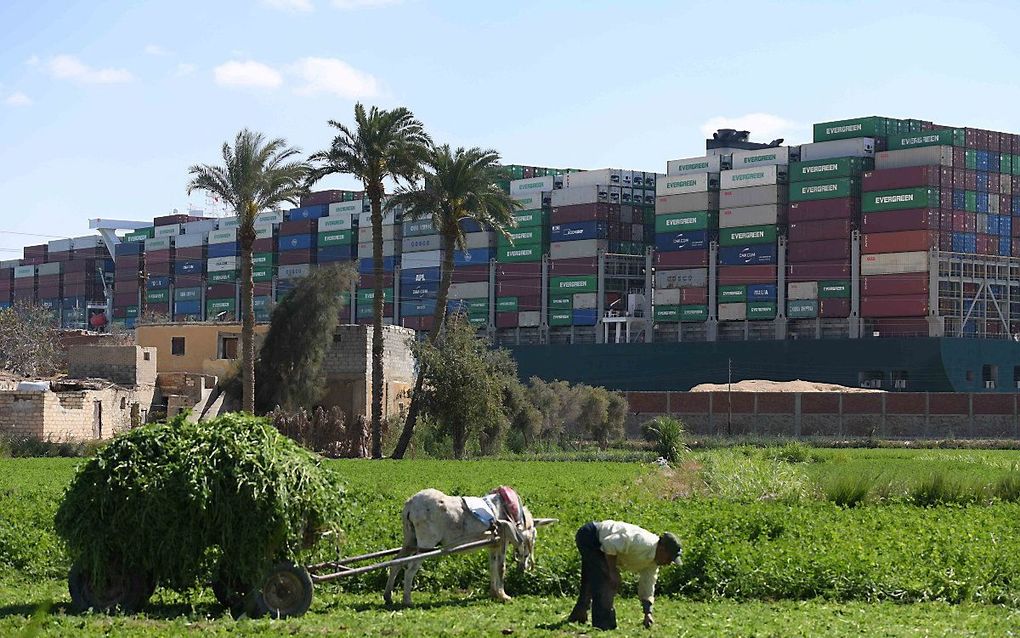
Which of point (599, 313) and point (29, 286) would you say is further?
point (29, 286)

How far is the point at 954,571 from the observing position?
1480cm

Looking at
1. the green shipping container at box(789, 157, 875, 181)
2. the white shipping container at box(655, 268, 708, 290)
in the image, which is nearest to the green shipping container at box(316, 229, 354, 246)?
the white shipping container at box(655, 268, 708, 290)

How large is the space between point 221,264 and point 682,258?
48.2 m

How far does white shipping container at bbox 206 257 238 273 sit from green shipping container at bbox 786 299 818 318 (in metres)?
55.1

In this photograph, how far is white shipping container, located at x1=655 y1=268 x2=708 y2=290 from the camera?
9831 cm

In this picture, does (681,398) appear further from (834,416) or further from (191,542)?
(191,542)

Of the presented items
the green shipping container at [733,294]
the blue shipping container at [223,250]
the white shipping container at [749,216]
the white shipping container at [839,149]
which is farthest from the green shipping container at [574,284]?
the blue shipping container at [223,250]

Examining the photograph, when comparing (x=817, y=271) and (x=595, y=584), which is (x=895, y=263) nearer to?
(x=817, y=271)

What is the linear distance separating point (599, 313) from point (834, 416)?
33.2 metres

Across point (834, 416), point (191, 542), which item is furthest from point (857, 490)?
point (834, 416)

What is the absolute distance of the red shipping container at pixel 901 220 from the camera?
86.0 metres

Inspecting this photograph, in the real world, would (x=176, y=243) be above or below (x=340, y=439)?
above

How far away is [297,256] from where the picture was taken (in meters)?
119

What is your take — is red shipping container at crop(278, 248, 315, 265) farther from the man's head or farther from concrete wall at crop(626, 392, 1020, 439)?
the man's head
